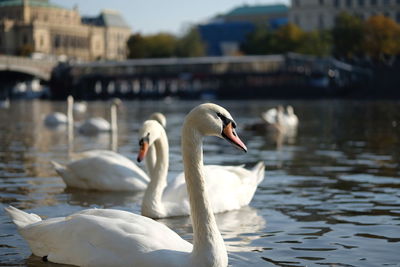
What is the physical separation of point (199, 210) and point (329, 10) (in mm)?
154021

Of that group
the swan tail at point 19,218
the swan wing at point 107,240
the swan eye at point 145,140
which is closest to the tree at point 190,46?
the swan eye at point 145,140

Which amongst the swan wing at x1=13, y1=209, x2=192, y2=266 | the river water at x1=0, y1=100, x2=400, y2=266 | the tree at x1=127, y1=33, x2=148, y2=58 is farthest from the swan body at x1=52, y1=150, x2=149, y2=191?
the tree at x1=127, y1=33, x2=148, y2=58

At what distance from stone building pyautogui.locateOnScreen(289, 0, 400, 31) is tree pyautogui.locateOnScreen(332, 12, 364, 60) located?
24503 millimetres

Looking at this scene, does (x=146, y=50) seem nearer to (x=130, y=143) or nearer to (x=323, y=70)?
(x=323, y=70)

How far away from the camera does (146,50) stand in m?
176

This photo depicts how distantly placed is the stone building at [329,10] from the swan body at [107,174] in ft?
467

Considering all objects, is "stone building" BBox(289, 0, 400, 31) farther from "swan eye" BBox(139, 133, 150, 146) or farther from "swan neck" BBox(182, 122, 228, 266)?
"swan neck" BBox(182, 122, 228, 266)

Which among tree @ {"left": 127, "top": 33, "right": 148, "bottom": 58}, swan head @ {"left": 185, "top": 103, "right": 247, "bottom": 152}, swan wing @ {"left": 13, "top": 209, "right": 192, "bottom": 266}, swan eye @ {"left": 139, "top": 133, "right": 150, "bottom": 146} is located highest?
swan head @ {"left": 185, "top": 103, "right": 247, "bottom": 152}

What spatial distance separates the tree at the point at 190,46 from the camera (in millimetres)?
173750

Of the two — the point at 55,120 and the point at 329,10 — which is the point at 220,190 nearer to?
the point at 55,120

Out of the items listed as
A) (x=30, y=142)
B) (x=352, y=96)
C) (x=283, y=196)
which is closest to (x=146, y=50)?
(x=352, y=96)

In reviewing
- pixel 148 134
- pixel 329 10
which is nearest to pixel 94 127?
pixel 148 134

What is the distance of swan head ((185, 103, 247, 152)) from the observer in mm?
8250

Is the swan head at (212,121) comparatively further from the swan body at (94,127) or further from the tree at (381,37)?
the tree at (381,37)
